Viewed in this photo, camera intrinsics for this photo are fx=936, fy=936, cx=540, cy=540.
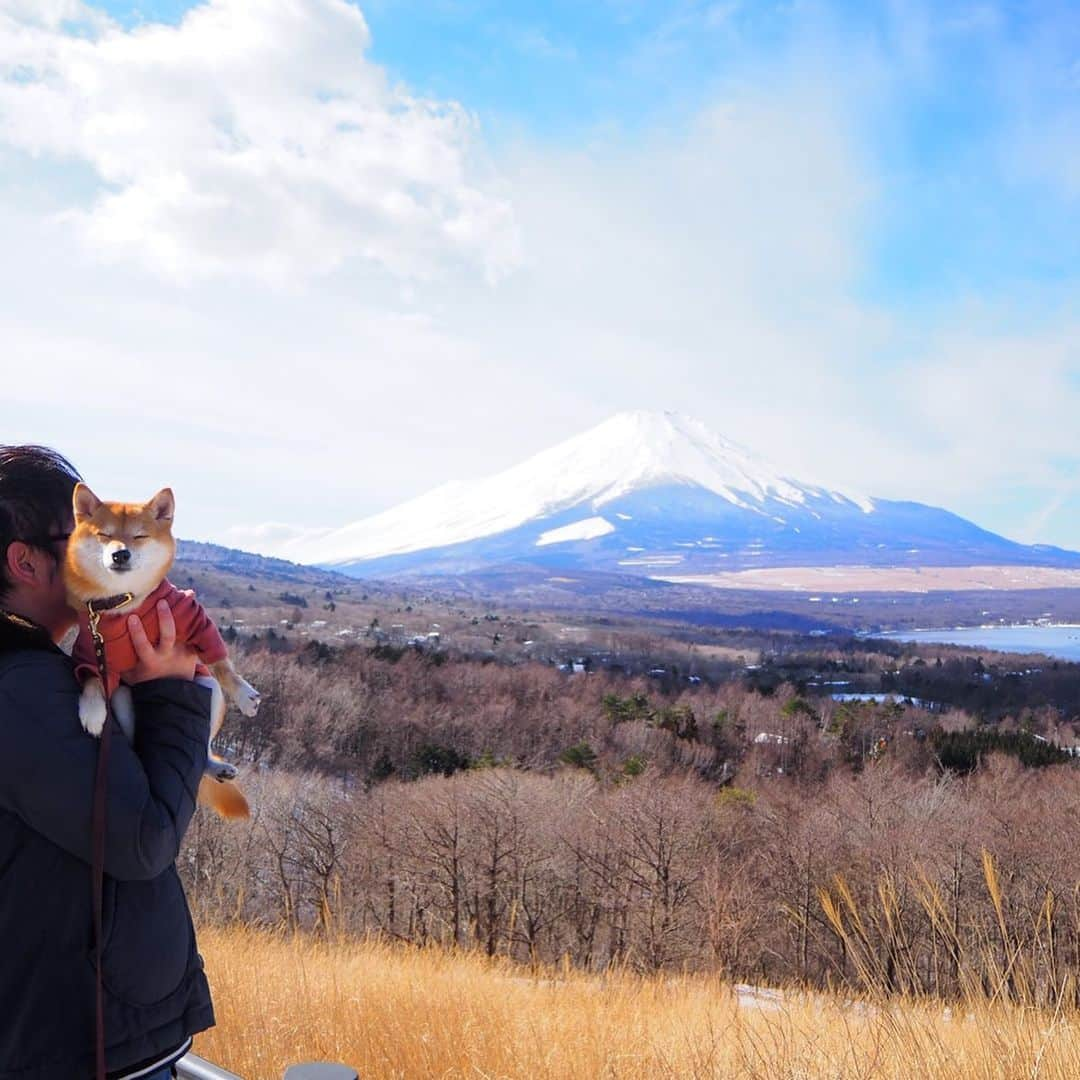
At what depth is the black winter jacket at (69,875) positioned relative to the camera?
1596mm

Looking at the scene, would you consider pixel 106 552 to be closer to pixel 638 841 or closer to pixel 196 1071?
pixel 196 1071

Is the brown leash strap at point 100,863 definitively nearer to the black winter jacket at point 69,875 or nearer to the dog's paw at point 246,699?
the black winter jacket at point 69,875

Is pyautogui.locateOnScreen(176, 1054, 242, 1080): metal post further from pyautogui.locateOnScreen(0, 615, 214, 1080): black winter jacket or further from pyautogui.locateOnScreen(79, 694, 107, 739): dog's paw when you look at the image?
pyautogui.locateOnScreen(79, 694, 107, 739): dog's paw

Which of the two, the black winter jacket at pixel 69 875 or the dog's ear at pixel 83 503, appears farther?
the dog's ear at pixel 83 503

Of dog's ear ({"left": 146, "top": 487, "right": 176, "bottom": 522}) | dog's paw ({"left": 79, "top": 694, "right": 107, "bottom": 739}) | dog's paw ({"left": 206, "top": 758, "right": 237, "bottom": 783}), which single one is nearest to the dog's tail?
dog's paw ({"left": 206, "top": 758, "right": 237, "bottom": 783})

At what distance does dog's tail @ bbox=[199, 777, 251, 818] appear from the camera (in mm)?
2062

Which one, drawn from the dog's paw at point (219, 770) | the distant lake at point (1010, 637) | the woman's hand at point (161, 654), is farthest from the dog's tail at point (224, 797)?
the distant lake at point (1010, 637)

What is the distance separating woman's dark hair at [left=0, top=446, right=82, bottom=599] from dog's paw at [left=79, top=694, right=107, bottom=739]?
30cm

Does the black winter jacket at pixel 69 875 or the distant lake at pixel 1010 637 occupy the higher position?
the black winter jacket at pixel 69 875

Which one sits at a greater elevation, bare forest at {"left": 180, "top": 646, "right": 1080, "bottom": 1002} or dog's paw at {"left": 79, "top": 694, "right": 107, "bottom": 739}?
dog's paw at {"left": 79, "top": 694, "right": 107, "bottom": 739}

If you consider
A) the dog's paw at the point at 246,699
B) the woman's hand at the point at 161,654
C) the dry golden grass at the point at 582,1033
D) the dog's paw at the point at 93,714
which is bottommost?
the dry golden grass at the point at 582,1033

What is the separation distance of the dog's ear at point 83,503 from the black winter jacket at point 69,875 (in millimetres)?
231

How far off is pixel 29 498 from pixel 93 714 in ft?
1.55

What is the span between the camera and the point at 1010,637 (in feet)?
569
